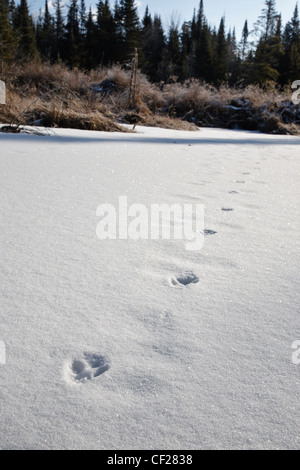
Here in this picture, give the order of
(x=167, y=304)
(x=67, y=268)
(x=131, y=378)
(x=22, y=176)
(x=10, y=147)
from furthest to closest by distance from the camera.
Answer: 1. (x=10, y=147)
2. (x=22, y=176)
3. (x=67, y=268)
4. (x=167, y=304)
5. (x=131, y=378)

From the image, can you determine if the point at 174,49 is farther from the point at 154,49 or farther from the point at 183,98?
Result: the point at 183,98

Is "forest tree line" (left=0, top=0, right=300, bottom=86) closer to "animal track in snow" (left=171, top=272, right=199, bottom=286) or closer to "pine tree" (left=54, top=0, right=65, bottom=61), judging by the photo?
"pine tree" (left=54, top=0, right=65, bottom=61)

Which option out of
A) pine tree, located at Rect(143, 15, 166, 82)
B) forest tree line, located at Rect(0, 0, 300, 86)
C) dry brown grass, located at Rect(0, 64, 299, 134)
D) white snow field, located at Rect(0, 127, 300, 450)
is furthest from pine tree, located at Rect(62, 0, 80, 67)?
white snow field, located at Rect(0, 127, 300, 450)

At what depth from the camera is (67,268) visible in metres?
1.07

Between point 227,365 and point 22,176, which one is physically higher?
point 22,176

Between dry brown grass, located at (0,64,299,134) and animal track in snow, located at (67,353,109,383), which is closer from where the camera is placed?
animal track in snow, located at (67,353,109,383)

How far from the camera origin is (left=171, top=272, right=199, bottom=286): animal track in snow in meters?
1.05

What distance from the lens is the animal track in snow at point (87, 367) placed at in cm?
68

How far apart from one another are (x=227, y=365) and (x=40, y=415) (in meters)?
0.38

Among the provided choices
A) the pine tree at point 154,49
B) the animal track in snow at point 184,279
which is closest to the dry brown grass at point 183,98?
the animal track in snow at point 184,279

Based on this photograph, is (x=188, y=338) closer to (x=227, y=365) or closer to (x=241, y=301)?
(x=227, y=365)

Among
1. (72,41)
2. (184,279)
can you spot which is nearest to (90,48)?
(72,41)

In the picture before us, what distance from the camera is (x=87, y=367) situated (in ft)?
2.30
